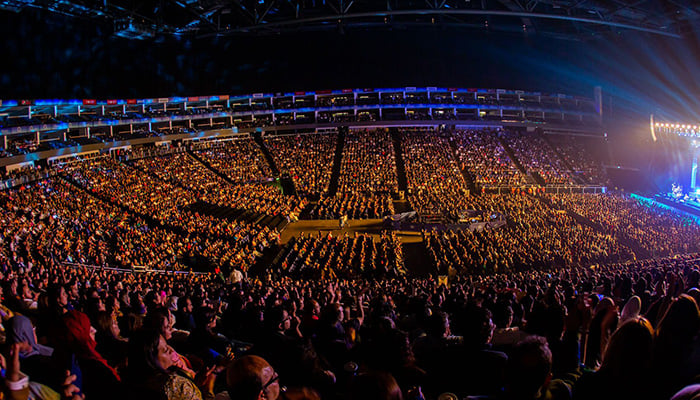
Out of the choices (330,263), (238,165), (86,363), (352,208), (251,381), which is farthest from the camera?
(238,165)

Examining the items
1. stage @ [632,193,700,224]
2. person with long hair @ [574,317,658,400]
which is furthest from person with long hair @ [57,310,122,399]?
stage @ [632,193,700,224]

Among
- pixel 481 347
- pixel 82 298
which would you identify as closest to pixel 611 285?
pixel 481 347

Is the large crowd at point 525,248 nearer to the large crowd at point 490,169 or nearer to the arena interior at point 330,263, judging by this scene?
the arena interior at point 330,263

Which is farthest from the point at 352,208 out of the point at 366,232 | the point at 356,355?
the point at 356,355

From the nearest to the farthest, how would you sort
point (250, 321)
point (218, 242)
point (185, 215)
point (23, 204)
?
point (250, 321), point (218, 242), point (23, 204), point (185, 215)

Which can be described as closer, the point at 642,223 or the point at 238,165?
the point at 642,223

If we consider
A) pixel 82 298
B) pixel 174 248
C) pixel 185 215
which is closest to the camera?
pixel 82 298

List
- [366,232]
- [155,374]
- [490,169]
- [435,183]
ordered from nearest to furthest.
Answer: [155,374] < [366,232] < [435,183] < [490,169]

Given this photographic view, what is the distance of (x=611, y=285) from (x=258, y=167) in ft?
133

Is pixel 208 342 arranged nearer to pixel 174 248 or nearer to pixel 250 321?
pixel 250 321

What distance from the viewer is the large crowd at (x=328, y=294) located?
3328 millimetres

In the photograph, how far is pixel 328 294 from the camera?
9516 millimetres

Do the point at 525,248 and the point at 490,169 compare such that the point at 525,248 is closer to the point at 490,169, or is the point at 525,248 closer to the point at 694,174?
the point at 490,169

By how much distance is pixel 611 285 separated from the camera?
9.41 m
